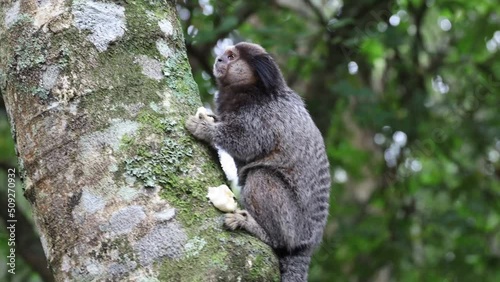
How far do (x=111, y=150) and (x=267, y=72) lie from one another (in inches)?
76.6

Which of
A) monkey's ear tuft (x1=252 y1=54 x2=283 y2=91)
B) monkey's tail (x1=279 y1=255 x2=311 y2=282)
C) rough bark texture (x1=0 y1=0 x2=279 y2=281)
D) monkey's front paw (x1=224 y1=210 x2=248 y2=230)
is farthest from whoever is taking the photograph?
monkey's ear tuft (x1=252 y1=54 x2=283 y2=91)

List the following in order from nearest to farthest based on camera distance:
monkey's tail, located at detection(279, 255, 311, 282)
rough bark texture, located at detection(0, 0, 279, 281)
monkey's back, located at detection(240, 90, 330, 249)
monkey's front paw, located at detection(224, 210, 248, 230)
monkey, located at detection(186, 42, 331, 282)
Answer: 1. rough bark texture, located at detection(0, 0, 279, 281)
2. monkey's front paw, located at detection(224, 210, 248, 230)
3. monkey's tail, located at detection(279, 255, 311, 282)
4. monkey, located at detection(186, 42, 331, 282)
5. monkey's back, located at detection(240, 90, 330, 249)

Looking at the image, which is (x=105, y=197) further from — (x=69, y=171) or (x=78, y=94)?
(x=78, y=94)

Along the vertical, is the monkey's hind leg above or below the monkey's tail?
above

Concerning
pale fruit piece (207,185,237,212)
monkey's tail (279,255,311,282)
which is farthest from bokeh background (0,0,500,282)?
pale fruit piece (207,185,237,212)

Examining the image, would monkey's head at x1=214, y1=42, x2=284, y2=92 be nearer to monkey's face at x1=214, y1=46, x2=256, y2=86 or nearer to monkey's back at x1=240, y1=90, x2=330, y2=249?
monkey's face at x1=214, y1=46, x2=256, y2=86

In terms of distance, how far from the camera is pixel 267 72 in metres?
4.62

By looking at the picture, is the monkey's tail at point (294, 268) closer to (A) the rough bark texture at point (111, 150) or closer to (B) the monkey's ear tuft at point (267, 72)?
(A) the rough bark texture at point (111, 150)

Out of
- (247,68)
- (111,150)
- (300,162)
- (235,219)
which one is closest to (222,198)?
(235,219)

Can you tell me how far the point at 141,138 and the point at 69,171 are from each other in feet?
1.00

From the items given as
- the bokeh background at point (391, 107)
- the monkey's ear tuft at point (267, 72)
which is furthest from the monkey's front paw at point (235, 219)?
the bokeh background at point (391, 107)

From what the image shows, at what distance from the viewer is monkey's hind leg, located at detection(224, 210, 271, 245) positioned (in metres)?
2.96

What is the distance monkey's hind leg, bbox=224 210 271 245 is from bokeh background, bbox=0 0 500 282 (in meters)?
2.66

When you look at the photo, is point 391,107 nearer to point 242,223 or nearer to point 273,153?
point 273,153
